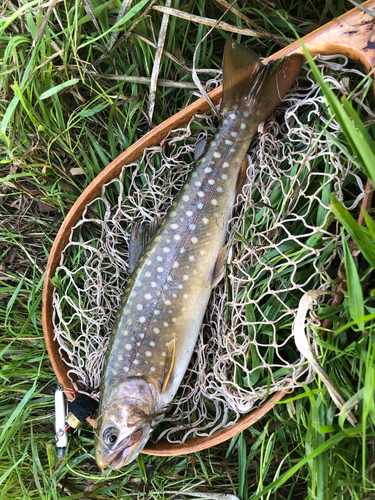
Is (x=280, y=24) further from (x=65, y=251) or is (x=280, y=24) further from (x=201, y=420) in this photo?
(x=201, y=420)

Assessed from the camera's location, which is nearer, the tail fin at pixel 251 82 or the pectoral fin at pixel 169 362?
the tail fin at pixel 251 82

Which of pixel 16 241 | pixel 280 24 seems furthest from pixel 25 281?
pixel 280 24

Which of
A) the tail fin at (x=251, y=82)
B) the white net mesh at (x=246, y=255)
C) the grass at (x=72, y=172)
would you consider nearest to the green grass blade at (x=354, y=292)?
the white net mesh at (x=246, y=255)

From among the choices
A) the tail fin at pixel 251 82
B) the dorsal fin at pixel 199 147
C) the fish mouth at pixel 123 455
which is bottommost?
the fish mouth at pixel 123 455

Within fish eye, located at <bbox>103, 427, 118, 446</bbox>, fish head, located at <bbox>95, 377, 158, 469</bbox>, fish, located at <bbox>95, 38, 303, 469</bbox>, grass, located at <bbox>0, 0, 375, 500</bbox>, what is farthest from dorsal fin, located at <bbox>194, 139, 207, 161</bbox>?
fish eye, located at <bbox>103, 427, 118, 446</bbox>

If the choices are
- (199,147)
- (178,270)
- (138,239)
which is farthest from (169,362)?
(199,147)

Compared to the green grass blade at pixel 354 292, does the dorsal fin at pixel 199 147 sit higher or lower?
higher

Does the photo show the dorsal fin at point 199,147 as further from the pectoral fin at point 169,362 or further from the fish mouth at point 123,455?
the fish mouth at point 123,455

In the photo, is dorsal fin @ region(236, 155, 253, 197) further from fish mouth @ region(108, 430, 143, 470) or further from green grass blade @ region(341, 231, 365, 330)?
fish mouth @ region(108, 430, 143, 470)

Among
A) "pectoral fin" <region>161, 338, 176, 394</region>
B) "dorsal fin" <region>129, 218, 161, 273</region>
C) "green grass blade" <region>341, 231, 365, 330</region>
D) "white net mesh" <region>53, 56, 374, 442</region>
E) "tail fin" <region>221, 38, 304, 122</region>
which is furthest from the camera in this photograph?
"dorsal fin" <region>129, 218, 161, 273</region>
